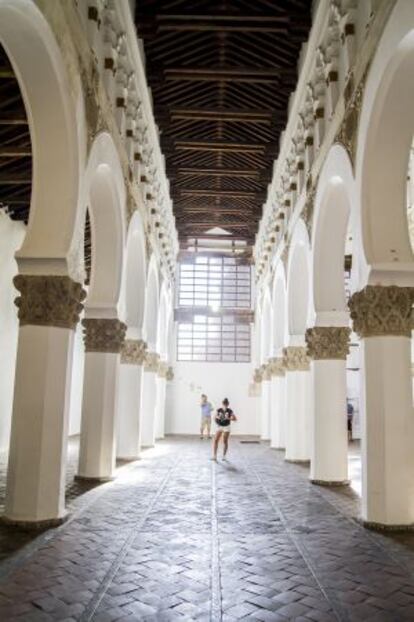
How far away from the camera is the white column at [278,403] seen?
1667 centimetres

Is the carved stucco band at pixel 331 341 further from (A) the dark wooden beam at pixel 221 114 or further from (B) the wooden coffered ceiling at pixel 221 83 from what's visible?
(A) the dark wooden beam at pixel 221 114

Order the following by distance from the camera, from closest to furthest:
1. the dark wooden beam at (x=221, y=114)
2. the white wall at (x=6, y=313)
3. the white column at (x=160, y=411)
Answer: the dark wooden beam at (x=221, y=114) < the white wall at (x=6, y=313) < the white column at (x=160, y=411)

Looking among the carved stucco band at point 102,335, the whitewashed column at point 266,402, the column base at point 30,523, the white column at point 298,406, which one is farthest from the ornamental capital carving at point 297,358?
the column base at point 30,523

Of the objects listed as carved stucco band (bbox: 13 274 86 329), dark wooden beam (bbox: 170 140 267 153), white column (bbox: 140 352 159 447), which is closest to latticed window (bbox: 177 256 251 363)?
white column (bbox: 140 352 159 447)

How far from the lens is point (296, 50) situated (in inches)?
461

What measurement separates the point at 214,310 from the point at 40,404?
738 inches

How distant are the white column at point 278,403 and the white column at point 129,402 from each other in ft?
16.5

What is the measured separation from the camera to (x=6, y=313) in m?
14.3

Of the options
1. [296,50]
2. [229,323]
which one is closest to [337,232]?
[296,50]

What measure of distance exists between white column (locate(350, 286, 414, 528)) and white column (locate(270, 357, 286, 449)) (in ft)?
31.4

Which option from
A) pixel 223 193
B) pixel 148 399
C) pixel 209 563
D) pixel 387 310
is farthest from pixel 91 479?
pixel 223 193

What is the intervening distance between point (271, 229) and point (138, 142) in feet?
21.0

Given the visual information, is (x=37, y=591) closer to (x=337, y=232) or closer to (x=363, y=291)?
(x=363, y=291)

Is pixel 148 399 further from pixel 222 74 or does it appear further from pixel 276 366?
pixel 222 74
